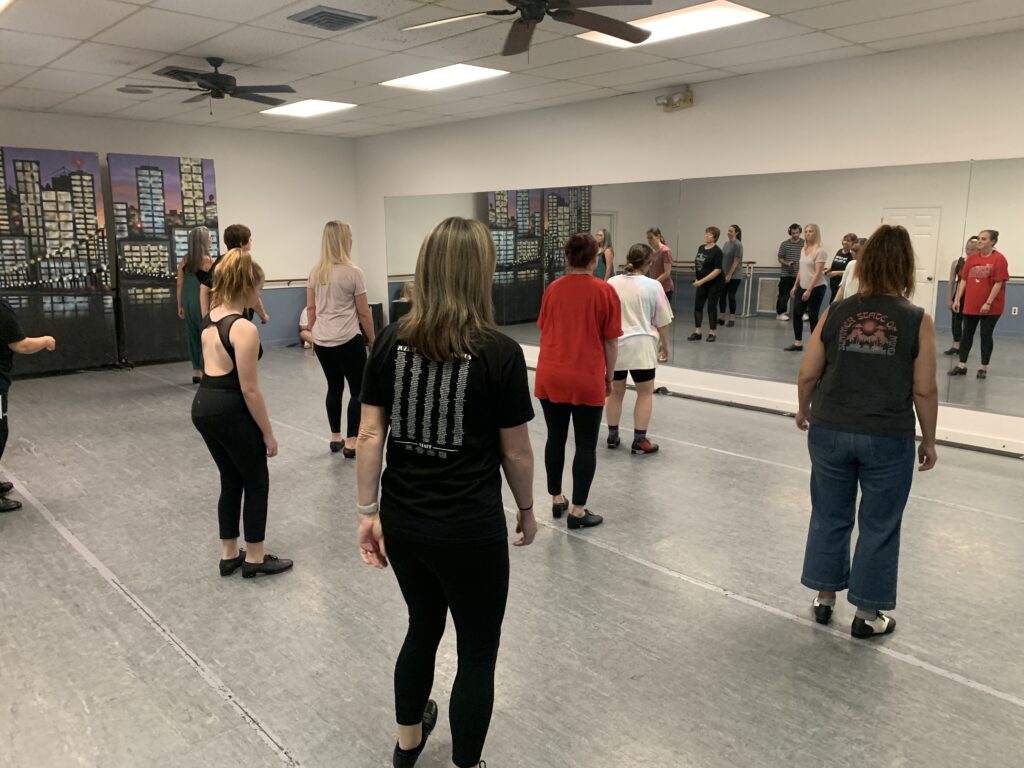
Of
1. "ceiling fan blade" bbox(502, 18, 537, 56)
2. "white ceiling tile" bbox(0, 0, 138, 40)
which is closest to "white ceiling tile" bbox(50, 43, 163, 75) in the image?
"white ceiling tile" bbox(0, 0, 138, 40)

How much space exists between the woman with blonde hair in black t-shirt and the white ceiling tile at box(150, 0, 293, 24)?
139 inches

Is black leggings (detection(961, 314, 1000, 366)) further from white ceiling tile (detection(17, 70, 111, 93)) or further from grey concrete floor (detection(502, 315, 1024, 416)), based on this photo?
white ceiling tile (detection(17, 70, 111, 93))

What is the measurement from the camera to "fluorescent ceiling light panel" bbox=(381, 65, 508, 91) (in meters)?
6.46

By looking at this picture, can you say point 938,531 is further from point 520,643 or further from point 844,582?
point 520,643

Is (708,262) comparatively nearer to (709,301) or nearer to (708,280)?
(708,280)

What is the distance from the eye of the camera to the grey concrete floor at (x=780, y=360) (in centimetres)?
551

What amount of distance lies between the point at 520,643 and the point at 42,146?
8537 millimetres

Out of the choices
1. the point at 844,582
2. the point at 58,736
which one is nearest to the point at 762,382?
the point at 844,582

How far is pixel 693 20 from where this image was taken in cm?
512

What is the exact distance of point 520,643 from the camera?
2795 mm

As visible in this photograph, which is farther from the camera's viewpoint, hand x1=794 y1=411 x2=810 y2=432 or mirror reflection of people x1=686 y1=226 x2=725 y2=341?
mirror reflection of people x1=686 y1=226 x2=725 y2=341

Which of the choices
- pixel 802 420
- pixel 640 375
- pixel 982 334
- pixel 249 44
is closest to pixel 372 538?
pixel 802 420

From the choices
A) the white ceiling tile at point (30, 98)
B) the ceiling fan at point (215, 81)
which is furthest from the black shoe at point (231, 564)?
the white ceiling tile at point (30, 98)

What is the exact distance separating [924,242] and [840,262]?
26.7 inches
